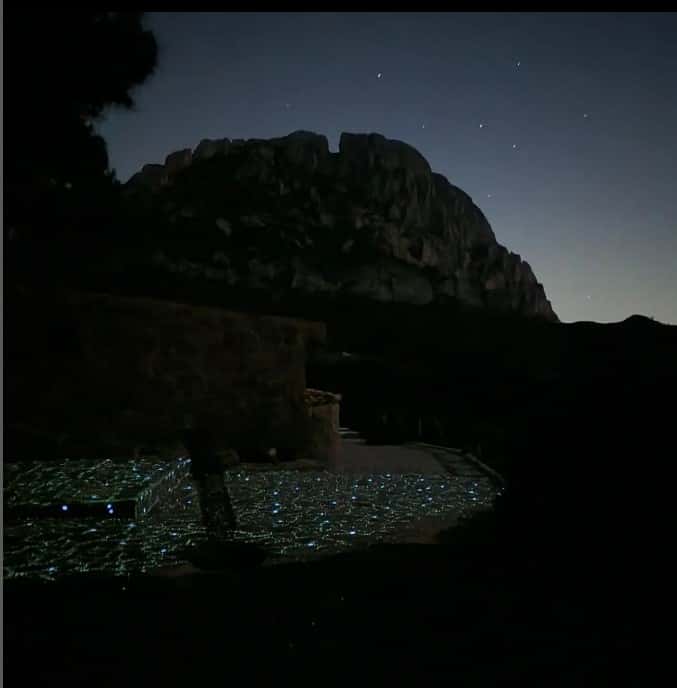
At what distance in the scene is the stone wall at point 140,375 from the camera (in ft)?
23.5

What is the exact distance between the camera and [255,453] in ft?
29.0

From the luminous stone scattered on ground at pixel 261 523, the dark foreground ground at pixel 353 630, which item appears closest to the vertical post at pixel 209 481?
the luminous stone scattered on ground at pixel 261 523

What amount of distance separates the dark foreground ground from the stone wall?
451 cm

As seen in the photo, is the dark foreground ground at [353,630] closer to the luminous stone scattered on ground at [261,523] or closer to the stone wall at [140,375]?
the luminous stone scattered on ground at [261,523]

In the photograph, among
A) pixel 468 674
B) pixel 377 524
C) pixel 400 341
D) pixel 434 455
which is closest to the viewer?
pixel 468 674

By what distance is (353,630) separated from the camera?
2494 mm

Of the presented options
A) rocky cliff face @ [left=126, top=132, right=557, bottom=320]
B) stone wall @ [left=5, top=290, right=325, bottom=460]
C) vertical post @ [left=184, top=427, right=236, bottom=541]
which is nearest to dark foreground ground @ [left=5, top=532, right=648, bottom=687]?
vertical post @ [left=184, top=427, right=236, bottom=541]

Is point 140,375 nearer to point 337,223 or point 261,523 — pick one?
point 261,523

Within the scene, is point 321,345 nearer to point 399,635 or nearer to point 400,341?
point 399,635

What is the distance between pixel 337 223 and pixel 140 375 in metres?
40.0

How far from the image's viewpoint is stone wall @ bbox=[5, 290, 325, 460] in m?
7.18

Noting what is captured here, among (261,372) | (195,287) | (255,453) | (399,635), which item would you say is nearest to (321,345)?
(261,372)

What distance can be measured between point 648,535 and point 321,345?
7.19 meters

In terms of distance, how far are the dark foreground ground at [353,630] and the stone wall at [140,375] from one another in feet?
14.8
